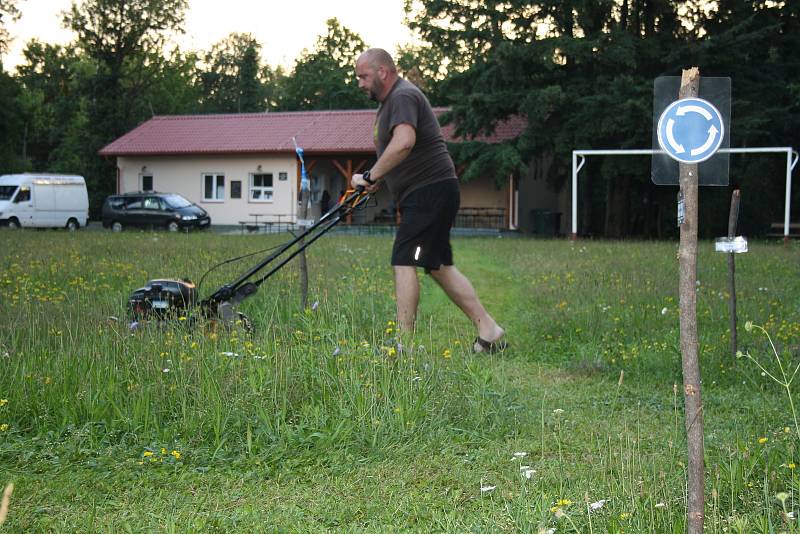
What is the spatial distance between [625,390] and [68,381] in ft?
10.1

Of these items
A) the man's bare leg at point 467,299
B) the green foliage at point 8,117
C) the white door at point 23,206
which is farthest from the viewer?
the green foliage at point 8,117

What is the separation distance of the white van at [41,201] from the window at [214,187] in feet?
22.8

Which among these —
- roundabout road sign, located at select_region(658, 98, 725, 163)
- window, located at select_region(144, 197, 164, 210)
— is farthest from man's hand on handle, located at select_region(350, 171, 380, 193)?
window, located at select_region(144, 197, 164, 210)

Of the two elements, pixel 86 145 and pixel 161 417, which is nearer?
pixel 161 417

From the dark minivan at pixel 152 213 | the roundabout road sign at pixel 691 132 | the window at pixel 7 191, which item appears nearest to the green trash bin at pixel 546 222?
the dark minivan at pixel 152 213

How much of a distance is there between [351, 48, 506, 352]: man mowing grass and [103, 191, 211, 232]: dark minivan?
29.8 metres

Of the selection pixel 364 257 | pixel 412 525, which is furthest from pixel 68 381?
pixel 364 257

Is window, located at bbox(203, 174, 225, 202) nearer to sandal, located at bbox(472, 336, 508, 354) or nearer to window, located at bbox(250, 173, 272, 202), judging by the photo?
window, located at bbox(250, 173, 272, 202)

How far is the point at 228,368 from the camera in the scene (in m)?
4.63

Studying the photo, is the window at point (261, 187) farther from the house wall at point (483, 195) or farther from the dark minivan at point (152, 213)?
the house wall at point (483, 195)

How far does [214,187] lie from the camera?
43312 millimetres

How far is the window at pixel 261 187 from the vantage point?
4197cm

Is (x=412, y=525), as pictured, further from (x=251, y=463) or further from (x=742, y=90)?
(x=742, y=90)

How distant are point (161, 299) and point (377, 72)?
7.18 feet
